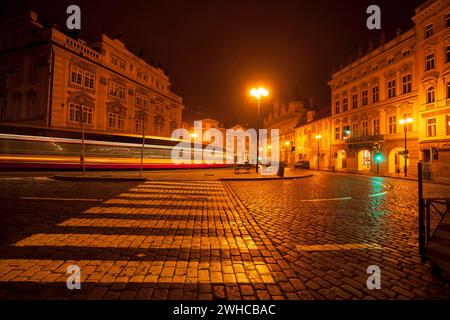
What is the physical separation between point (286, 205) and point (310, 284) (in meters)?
5.32

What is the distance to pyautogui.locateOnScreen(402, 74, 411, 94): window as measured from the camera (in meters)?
27.7

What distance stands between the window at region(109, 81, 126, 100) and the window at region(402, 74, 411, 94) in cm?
3652

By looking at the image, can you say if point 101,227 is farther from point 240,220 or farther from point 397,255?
point 397,255

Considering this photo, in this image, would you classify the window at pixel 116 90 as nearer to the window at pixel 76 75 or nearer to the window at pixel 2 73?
the window at pixel 76 75

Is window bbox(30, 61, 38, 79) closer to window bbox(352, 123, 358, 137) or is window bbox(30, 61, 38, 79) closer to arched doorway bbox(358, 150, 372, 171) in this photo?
window bbox(352, 123, 358, 137)

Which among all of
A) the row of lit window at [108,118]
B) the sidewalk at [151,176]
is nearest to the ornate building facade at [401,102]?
the sidewalk at [151,176]

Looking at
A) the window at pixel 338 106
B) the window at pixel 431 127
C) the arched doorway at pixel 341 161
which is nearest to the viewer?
the window at pixel 431 127

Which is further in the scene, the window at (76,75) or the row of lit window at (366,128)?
the row of lit window at (366,128)

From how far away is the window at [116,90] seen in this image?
30.1 m

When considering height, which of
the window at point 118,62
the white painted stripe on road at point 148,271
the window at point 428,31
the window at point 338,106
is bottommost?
the white painted stripe on road at point 148,271

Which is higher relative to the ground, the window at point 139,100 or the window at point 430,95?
the window at point 139,100

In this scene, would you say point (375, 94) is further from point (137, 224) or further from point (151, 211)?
point (137, 224)

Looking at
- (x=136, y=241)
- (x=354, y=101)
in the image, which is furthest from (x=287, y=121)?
(x=136, y=241)
